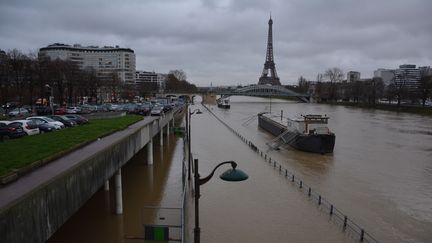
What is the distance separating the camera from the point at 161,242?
48.1 ft

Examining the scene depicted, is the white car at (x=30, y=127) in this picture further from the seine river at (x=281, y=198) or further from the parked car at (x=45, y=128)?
the seine river at (x=281, y=198)

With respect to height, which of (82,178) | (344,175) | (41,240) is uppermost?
(82,178)

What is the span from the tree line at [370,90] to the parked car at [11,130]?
344 ft

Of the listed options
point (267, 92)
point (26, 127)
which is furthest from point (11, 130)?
point (267, 92)

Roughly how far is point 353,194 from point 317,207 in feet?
→ 13.8

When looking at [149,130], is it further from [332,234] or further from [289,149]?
[289,149]

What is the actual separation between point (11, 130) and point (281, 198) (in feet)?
56.0

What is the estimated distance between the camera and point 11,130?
80.2ft

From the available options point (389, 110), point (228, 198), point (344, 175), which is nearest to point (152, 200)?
point (228, 198)

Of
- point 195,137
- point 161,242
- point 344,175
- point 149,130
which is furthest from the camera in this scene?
point 195,137

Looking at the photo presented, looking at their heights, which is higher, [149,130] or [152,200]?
[149,130]

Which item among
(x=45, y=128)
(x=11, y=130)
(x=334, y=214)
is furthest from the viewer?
(x=45, y=128)

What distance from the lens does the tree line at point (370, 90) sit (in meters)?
110

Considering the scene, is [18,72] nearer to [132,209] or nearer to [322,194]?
[132,209]
